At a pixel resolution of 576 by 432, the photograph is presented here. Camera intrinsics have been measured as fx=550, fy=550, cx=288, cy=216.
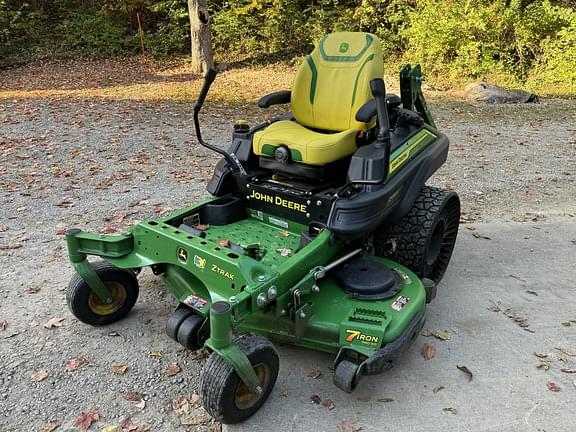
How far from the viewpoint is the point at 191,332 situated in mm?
2777

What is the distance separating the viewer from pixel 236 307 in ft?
8.00

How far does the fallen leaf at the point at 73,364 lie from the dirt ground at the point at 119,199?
2 cm

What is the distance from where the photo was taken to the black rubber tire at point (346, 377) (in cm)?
256

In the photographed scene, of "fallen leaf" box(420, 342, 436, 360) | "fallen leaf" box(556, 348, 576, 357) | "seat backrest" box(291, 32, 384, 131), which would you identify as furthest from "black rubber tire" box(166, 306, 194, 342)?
"fallen leaf" box(556, 348, 576, 357)

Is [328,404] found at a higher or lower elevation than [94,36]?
lower

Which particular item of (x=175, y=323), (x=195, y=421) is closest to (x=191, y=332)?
(x=175, y=323)

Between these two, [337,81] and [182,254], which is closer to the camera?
[182,254]

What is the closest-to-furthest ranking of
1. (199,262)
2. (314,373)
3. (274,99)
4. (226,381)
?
1. (226,381)
2. (199,262)
3. (314,373)
4. (274,99)

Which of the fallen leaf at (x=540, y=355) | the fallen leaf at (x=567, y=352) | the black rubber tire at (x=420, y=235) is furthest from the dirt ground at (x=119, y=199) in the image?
the fallen leaf at (x=567, y=352)

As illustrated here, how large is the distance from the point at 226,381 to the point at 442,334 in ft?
4.84

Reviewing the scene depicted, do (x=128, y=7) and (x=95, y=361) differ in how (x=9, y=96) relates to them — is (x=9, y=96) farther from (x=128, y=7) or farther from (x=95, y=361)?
(x=95, y=361)

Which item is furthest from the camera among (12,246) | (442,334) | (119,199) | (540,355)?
(119,199)

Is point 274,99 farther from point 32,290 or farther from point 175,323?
point 32,290

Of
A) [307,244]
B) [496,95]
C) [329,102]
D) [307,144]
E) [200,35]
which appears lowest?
[496,95]
